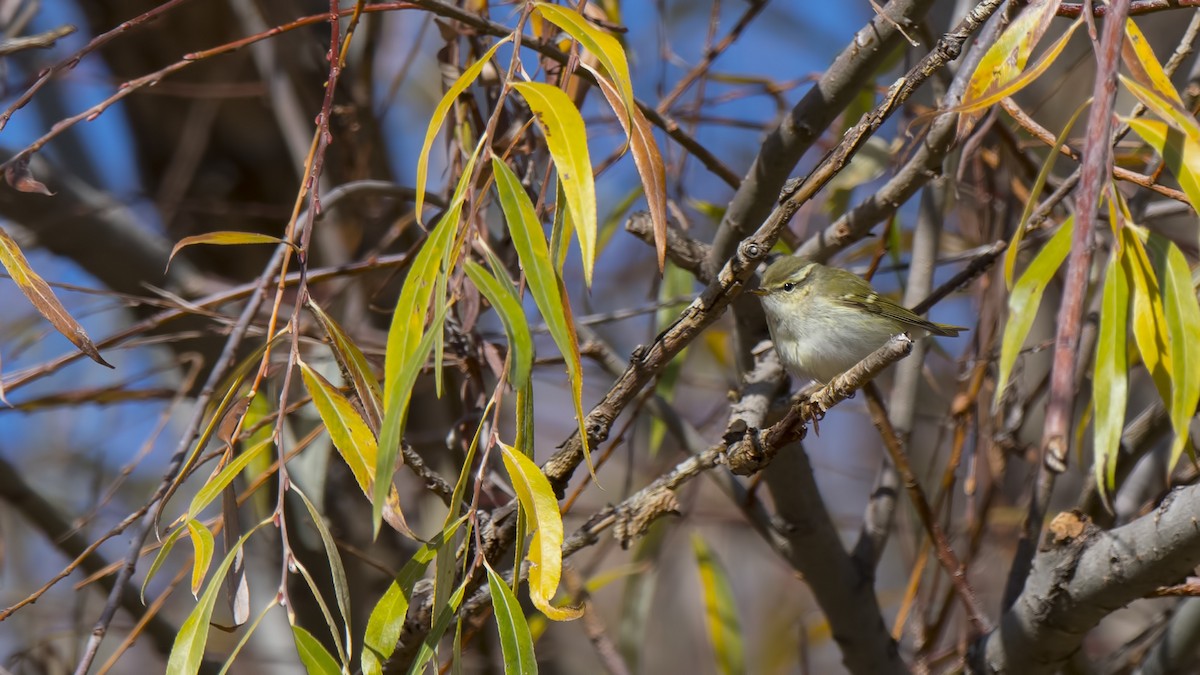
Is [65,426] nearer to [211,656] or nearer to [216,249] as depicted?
[216,249]

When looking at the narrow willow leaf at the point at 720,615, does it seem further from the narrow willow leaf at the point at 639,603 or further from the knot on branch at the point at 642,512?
the knot on branch at the point at 642,512

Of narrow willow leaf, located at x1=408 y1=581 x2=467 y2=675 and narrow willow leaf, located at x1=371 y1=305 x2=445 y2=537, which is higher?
narrow willow leaf, located at x1=371 y1=305 x2=445 y2=537

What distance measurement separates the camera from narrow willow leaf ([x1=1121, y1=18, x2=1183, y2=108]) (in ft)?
3.27

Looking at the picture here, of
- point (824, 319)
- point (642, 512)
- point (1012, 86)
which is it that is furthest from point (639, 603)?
point (1012, 86)

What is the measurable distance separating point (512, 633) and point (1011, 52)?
0.83m

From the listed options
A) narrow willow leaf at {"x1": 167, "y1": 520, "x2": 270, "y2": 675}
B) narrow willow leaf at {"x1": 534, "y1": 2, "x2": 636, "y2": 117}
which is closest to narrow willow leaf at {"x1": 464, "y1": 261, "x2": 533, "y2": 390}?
narrow willow leaf at {"x1": 534, "y1": 2, "x2": 636, "y2": 117}

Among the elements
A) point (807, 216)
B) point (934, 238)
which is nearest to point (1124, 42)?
point (934, 238)

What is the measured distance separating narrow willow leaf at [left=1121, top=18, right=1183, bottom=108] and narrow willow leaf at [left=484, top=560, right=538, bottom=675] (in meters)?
0.82

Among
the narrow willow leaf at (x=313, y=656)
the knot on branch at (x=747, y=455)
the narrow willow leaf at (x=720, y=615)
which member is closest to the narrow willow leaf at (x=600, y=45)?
the knot on branch at (x=747, y=455)

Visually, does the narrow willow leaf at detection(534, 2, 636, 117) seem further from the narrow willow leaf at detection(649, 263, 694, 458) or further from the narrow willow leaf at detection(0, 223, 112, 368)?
the narrow willow leaf at detection(649, 263, 694, 458)

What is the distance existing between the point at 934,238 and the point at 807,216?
26.6 inches

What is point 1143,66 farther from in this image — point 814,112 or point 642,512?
point 642,512

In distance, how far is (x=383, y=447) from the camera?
94 centimetres

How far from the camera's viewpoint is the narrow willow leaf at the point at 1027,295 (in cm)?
97
